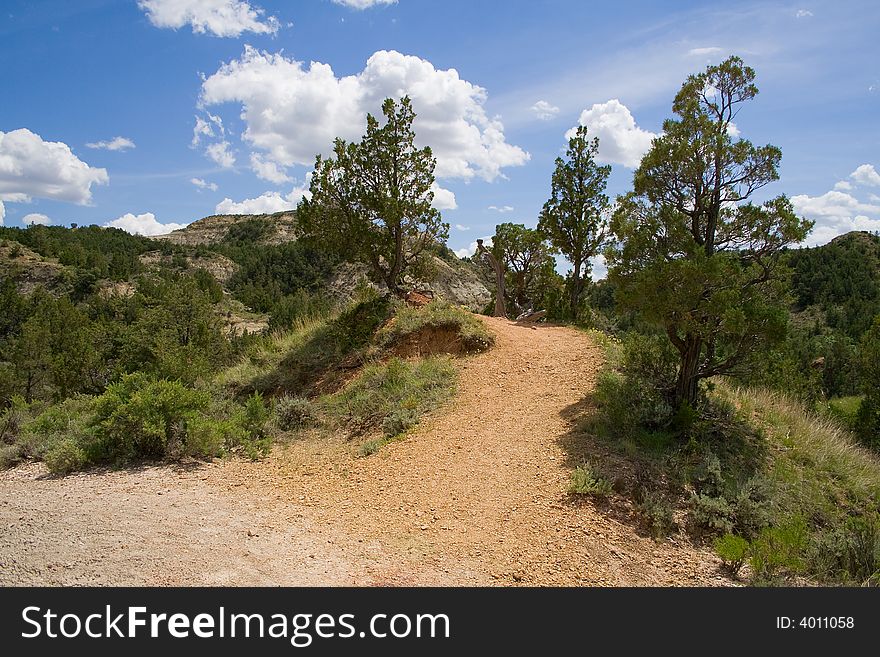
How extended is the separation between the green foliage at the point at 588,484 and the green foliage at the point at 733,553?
1170 millimetres

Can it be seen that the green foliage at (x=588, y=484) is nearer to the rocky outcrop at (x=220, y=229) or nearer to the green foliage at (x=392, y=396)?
the green foliage at (x=392, y=396)

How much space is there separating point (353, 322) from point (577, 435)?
22.2 feet

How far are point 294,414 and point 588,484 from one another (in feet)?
16.7

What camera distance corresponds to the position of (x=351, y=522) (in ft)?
17.0

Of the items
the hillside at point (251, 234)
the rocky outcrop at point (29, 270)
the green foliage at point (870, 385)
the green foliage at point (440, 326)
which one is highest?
the hillside at point (251, 234)

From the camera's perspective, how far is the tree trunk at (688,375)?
24.0 ft

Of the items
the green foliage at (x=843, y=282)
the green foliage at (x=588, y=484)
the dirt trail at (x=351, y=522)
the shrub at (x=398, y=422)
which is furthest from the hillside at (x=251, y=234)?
the green foliage at (x=588, y=484)

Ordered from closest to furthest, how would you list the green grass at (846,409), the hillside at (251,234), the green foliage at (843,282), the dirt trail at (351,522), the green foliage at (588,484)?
the dirt trail at (351,522), the green foliage at (588,484), the green grass at (846,409), the green foliage at (843,282), the hillside at (251,234)

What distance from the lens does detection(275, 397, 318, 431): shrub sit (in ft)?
28.0

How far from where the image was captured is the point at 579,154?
14.9 metres

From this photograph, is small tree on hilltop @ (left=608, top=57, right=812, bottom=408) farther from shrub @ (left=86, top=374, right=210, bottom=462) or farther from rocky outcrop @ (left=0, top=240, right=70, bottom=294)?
rocky outcrop @ (left=0, top=240, right=70, bottom=294)

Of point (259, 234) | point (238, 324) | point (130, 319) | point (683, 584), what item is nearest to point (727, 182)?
point (683, 584)

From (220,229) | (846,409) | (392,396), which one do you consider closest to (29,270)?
(220,229)

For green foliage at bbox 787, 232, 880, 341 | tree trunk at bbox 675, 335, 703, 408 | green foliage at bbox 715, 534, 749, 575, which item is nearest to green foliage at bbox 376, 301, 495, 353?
tree trunk at bbox 675, 335, 703, 408
